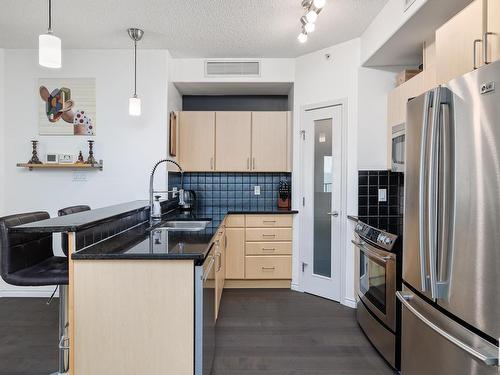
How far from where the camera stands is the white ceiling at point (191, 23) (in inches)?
105

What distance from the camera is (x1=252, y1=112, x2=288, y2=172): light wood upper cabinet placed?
3.99 meters

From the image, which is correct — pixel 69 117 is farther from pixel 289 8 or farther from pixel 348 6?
pixel 348 6

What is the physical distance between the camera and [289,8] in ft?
8.80

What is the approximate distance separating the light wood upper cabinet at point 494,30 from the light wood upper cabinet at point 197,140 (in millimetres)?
2997

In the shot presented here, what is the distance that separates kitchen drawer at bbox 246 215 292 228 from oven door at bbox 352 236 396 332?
1.10 m

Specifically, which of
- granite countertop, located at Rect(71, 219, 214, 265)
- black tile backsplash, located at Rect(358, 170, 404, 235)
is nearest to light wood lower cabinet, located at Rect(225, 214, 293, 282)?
black tile backsplash, located at Rect(358, 170, 404, 235)

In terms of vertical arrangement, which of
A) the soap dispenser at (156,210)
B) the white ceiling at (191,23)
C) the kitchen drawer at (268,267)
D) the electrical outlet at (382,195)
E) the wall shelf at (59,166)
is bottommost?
the kitchen drawer at (268,267)

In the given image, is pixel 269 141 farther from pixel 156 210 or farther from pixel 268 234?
pixel 156 210

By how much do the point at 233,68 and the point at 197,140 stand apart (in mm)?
964

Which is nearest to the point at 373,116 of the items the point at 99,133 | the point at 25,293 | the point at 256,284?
the point at 256,284

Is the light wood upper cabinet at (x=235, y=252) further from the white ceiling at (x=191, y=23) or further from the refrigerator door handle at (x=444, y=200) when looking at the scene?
the refrigerator door handle at (x=444, y=200)

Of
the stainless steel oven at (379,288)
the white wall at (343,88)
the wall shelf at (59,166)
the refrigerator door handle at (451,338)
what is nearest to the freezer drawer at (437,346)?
the refrigerator door handle at (451,338)

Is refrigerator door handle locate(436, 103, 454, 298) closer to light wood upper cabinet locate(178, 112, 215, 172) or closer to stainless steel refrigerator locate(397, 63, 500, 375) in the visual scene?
stainless steel refrigerator locate(397, 63, 500, 375)

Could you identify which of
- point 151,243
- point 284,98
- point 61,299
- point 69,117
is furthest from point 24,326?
point 284,98
